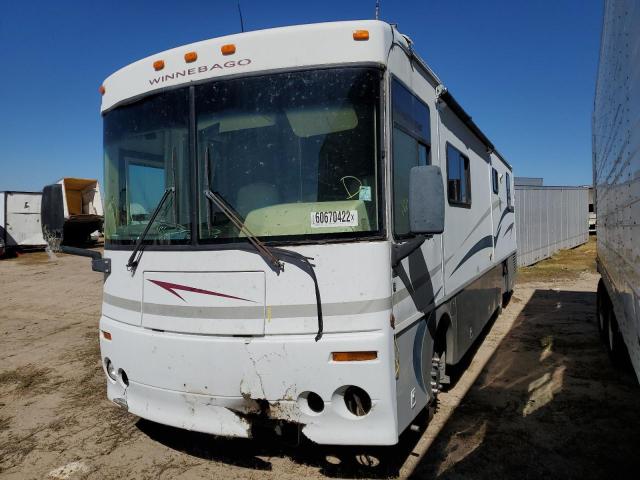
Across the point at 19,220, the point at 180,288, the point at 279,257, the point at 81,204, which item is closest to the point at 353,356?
the point at 279,257

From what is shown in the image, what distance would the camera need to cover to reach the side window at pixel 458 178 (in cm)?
500

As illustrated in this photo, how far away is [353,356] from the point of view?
10.2ft

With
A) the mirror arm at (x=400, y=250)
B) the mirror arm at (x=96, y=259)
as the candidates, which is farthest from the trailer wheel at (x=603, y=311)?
the mirror arm at (x=96, y=259)

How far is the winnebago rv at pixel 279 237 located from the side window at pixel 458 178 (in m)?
1.26

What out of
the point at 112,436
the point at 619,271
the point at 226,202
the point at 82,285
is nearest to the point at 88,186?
the point at 82,285

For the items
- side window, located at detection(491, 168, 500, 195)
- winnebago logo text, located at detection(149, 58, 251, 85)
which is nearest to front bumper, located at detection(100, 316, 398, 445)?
winnebago logo text, located at detection(149, 58, 251, 85)

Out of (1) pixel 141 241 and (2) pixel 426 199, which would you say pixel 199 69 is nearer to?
(1) pixel 141 241

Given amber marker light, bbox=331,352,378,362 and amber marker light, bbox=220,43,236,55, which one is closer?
amber marker light, bbox=331,352,378,362

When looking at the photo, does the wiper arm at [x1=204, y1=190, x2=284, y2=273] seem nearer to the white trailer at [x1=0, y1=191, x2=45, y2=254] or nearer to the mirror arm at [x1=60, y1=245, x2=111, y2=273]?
the mirror arm at [x1=60, y1=245, x2=111, y2=273]

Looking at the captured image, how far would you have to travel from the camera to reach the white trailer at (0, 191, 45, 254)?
21547mm

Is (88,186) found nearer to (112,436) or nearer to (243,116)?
(112,436)

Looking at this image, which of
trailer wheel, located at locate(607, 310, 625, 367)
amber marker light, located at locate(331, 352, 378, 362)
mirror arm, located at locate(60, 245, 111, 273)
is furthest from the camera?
trailer wheel, located at locate(607, 310, 625, 367)

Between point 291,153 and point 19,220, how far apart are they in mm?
23036

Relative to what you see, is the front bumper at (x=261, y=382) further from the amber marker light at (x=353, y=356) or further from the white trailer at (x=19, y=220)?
the white trailer at (x=19, y=220)
